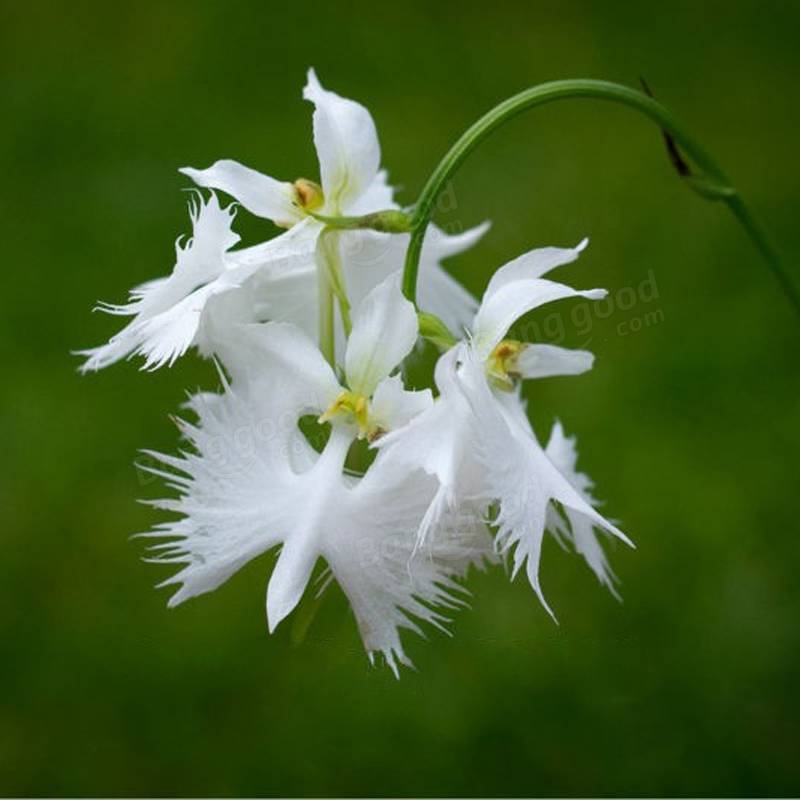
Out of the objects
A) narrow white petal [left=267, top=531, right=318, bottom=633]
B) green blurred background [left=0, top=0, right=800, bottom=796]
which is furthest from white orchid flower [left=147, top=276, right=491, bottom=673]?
green blurred background [left=0, top=0, right=800, bottom=796]

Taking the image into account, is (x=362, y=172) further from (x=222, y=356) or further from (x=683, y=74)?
(x=683, y=74)

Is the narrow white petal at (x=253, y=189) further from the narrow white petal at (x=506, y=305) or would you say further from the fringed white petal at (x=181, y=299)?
the narrow white petal at (x=506, y=305)

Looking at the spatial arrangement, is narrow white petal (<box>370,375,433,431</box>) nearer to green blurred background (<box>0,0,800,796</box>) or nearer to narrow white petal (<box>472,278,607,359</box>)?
narrow white petal (<box>472,278,607,359</box>)

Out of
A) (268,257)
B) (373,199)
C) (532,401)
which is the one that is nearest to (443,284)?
(373,199)

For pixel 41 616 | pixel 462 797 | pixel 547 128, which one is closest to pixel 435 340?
pixel 462 797

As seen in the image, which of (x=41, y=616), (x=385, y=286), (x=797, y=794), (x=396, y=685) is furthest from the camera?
(x=41, y=616)

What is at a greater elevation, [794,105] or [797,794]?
Result: [794,105]

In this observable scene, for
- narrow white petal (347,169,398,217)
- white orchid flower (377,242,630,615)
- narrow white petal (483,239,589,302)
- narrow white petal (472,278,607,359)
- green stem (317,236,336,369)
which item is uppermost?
narrow white petal (347,169,398,217)

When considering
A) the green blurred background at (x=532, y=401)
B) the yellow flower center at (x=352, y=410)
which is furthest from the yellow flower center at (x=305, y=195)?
the green blurred background at (x=532, y=401)

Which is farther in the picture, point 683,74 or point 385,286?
point 683,74
